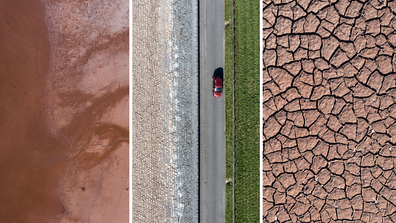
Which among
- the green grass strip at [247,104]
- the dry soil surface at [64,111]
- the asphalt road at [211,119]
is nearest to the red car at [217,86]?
the asphalt road at [211,119]

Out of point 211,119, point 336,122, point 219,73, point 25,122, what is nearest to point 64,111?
point 25,122

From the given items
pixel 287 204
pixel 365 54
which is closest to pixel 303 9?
pixel 365 54

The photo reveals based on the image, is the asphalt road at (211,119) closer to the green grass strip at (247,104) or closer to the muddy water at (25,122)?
the green grass strip at (247,104)

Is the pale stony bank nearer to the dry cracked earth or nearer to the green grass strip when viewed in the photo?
the green grass strip

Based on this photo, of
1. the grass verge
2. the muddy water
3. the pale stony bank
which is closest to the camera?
the pale stony bank

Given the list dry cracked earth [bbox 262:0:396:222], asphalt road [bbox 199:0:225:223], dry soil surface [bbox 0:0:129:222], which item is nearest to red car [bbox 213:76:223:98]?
asphalt road [bbox 199:0:225:223]

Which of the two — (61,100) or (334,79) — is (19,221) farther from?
(334,79)
